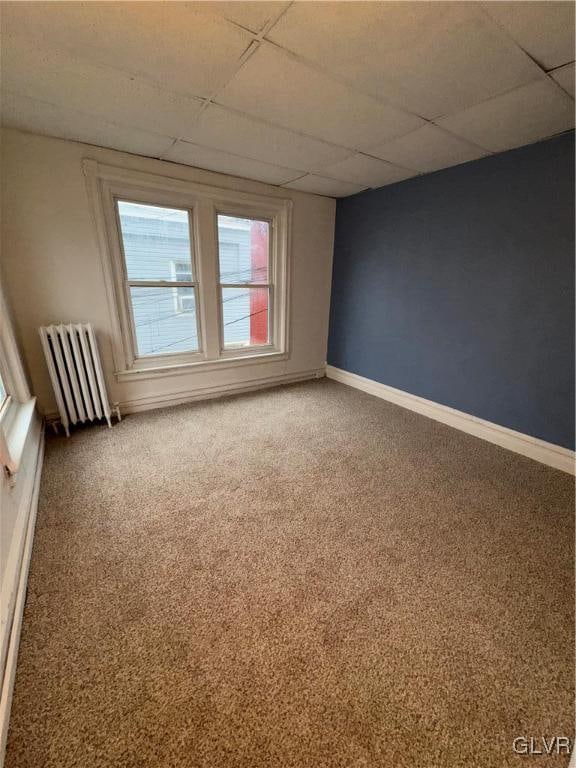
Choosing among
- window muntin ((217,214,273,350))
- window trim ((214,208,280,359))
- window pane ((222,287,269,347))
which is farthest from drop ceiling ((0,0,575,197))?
window pane ((222,287,269,347))

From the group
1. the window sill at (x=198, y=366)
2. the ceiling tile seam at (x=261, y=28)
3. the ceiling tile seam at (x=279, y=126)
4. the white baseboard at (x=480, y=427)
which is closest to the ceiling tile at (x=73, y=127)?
the ceiling tile seam at (x=279, y=126)

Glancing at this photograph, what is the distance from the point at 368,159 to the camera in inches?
96.4

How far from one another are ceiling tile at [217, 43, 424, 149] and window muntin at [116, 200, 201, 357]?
141 cm

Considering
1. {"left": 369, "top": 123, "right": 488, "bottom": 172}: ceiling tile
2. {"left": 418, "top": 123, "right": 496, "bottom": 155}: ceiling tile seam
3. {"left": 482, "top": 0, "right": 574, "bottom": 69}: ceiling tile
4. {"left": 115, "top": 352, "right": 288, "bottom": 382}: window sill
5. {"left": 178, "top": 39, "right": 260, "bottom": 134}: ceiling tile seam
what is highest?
{"left": 178, "top": 39, "right": 260, "bottom": 134}: ceiling tile seam

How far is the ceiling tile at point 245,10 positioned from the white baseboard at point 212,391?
9.01 feet

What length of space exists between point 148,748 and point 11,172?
10.8 feet

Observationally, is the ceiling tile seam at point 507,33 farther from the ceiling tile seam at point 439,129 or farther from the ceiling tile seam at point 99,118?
the ceiling tile seam at point 99,118

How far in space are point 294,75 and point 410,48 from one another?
547 millimetres

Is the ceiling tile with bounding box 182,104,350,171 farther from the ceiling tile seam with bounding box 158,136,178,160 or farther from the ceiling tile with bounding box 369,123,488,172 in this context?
the ceiling tile with bounding box 369,123,488,172

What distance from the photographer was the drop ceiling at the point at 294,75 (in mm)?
1154

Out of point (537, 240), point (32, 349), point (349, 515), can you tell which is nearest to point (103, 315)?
point (32, 349)

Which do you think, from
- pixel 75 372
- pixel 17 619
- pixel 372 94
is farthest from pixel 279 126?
pixel 17 619

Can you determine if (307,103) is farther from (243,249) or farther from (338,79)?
→ (243,249)

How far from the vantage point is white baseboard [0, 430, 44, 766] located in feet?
2.90
